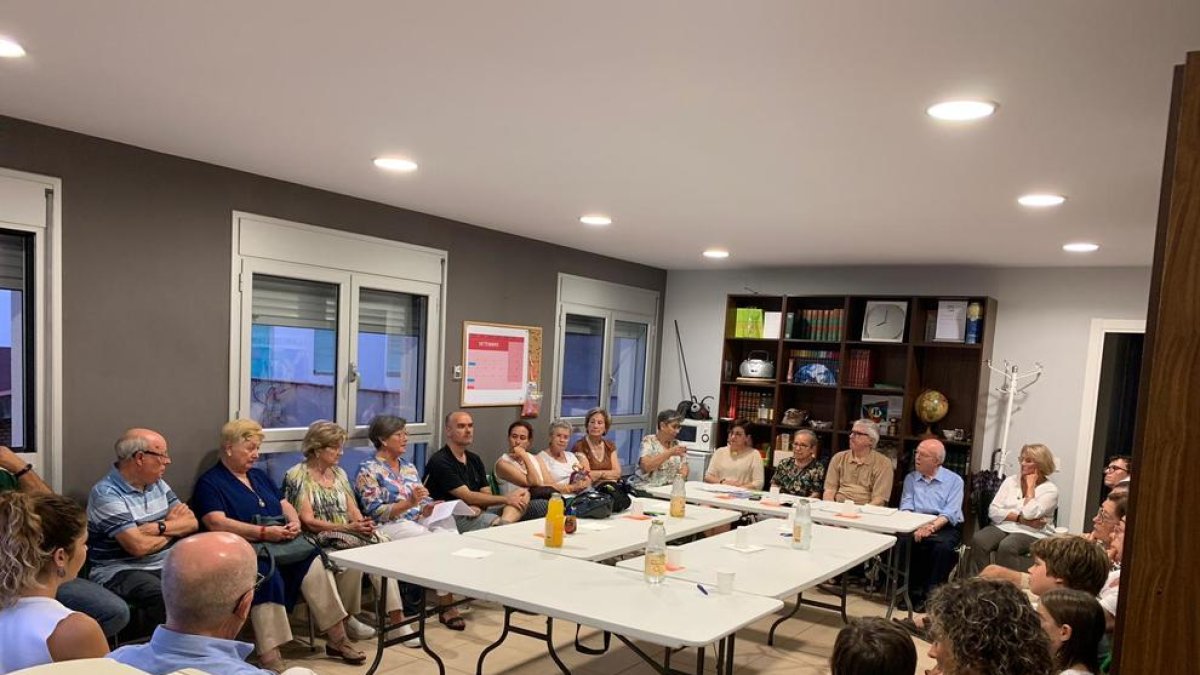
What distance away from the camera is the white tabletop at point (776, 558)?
130 inches

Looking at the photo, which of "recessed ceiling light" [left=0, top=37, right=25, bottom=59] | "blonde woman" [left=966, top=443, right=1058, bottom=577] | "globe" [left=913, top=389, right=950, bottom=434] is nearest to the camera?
"recessed ceiling light" [left=0, top=37, right=25, bottom=59]

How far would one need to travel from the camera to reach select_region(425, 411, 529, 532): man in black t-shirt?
5.07 m

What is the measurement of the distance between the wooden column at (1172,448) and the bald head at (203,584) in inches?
69.5

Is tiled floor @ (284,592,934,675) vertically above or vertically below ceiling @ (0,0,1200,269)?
below

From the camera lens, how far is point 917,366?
680cm

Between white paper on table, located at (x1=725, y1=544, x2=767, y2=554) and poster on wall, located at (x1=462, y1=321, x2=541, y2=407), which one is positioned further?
poster on wall, located at (x1=462, y1=321, x2=541, y2=407)

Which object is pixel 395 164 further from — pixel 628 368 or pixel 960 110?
pixel 628 368

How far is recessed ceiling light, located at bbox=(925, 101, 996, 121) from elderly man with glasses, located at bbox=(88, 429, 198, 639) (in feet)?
11.4

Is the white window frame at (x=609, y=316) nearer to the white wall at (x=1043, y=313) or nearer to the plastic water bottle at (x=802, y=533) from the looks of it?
the white wall at (x=1043, y=313)

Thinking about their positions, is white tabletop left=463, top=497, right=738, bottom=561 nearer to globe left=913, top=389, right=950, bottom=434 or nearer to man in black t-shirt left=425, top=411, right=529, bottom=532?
man in black t-shirt left=425, top=411, right=529, bottom=532

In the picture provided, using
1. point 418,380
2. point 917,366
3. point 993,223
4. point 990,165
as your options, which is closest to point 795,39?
point 990,165

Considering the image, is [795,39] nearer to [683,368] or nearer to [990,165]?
[990,165]

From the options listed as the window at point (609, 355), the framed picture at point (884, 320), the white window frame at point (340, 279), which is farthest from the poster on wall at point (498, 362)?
the framed picture at point (884, 320)

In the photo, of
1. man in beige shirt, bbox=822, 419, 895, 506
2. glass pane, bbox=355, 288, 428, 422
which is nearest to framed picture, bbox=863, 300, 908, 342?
man in beige shirt, bbox=822, 419, 895, 506
